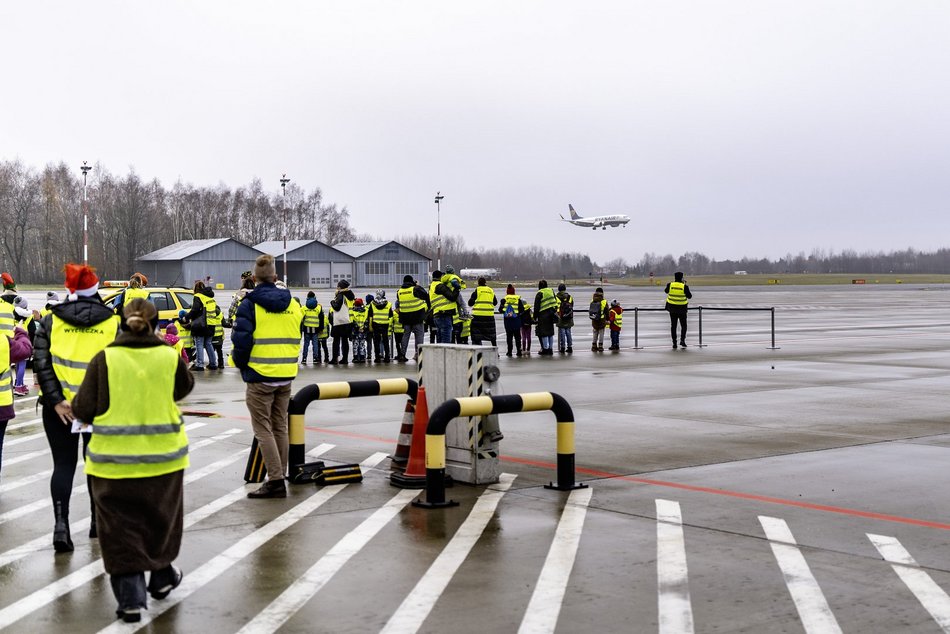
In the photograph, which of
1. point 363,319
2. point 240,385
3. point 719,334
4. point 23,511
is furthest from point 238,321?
point 719,334

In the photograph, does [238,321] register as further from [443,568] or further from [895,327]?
[895,327]

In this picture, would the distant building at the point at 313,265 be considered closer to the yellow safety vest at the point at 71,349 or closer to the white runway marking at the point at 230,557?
the white runway marking at the point at 230,557

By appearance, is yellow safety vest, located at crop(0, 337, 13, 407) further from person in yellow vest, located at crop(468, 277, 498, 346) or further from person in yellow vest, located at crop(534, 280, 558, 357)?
person in yellow vest, located at crop(534, 280, 558, 357)

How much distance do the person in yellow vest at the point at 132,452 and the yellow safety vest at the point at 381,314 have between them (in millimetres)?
18443

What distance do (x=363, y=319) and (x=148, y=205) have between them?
329 ft

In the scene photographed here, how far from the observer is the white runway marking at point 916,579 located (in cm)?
604

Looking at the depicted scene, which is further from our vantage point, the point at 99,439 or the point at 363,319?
the point at 363,319

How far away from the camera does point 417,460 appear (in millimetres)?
9867

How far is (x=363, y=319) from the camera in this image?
24938 millimetres

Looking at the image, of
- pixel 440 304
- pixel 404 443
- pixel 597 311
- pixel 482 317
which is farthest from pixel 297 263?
pixel 404 443

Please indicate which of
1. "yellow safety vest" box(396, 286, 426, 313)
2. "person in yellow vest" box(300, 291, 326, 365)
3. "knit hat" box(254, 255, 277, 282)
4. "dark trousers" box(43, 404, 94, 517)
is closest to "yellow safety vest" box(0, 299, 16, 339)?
"dark trousers" box(43, 404, 94, 517)

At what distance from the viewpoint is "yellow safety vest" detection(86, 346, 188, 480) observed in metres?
6.03

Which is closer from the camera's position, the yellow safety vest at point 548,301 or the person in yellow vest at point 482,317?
the person in yellow vest at point 482,317

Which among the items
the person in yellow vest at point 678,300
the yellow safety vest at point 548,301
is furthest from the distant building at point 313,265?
the yellow safety vest at point 548,301
